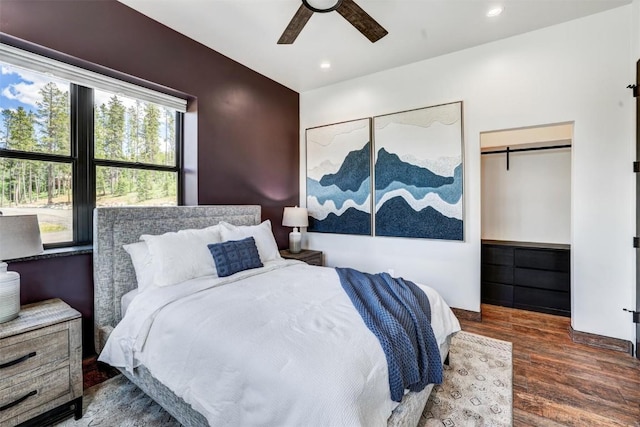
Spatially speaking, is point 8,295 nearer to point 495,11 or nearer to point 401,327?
point 401,327

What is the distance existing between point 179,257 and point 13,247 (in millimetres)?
914

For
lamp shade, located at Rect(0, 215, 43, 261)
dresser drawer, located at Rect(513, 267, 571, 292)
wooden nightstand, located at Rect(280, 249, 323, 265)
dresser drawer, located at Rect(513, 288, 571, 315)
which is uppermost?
lamp shade, located at Rect(0, 215, 43, 261)

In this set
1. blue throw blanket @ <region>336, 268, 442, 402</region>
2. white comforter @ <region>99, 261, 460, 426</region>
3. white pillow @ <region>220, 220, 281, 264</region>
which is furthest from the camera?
white pillow @ <region>220, 220, 281, 264</region>

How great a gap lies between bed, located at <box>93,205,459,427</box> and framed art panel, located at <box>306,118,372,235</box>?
1430 millimetres

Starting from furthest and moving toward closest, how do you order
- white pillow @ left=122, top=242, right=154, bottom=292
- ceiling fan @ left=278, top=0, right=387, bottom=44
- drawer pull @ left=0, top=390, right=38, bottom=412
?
white pillow @ left=122, top=242, right=154, bottom=292 → ceiling fan @ left=278, top=0, right=387, bottom=44 → drawer pull @ left=0, top=390, right=38, bottom=412

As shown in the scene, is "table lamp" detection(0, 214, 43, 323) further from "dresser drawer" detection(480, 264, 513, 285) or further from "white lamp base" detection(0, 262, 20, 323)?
"dresser drawer" detection(480, 264, 513, 285)

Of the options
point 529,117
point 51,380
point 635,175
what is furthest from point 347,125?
point 51,380

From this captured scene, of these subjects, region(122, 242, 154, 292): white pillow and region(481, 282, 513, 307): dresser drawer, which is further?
region(481, 282, 513, 307): dresser drawer

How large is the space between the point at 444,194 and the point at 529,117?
1118 millimetres

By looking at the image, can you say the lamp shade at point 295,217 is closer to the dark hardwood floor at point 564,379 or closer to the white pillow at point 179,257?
the white pillow at point 179,257

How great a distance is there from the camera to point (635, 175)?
256 cm

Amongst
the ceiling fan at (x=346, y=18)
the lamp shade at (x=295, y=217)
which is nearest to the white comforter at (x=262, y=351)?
the lamp shade at (x=295, y=217)

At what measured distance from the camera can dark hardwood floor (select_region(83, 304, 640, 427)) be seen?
186 cm

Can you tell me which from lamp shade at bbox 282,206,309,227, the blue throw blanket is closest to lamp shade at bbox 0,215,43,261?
the blue throw blanket
